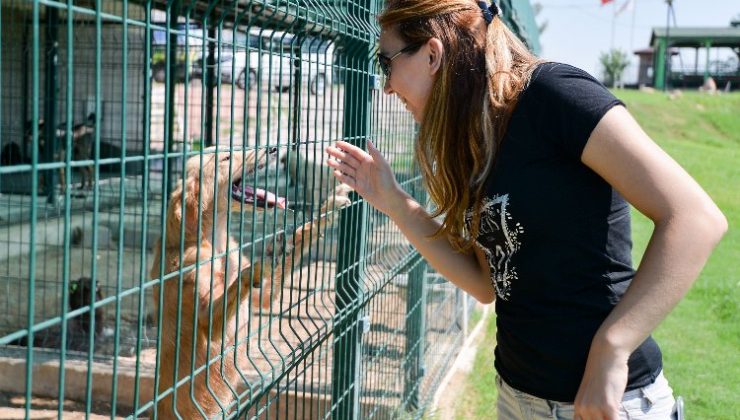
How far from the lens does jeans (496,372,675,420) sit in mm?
2234

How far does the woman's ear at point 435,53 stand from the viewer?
2377mm

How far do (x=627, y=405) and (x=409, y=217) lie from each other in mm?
936

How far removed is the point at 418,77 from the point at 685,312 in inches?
327

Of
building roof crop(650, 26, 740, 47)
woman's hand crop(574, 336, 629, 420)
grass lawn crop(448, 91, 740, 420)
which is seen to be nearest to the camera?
woman's hand crop(574, 336, 629, 420)

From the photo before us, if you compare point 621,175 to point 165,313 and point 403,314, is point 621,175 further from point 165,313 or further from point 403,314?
point 403,314

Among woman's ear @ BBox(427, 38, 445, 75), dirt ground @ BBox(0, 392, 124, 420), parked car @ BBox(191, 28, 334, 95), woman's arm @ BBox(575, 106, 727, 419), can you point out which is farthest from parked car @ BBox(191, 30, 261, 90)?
dirt ground @ BBox(0, 392, 124, 420)

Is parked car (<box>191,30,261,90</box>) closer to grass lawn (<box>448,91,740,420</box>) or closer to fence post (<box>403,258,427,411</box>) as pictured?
fence post (<box>403,258,427,411</box>)

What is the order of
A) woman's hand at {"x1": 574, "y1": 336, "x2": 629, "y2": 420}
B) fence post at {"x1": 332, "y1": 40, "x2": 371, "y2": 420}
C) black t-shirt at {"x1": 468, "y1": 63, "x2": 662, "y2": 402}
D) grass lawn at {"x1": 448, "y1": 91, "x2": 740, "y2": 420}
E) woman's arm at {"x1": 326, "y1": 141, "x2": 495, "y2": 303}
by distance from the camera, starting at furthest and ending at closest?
grass lawn at {"x1": 448, "y1": 91, "x2": 740, "y2": 420}, fence post at {"x1": 332, "y1": 40, "x2": 371, "y2": 420}, woman's arm at {"x1": 326, "y1": 141, "x2": 495, "y2": 303}, black t-shirt at {"x1": 468, "y1": 63, "x2": 662, "y2": 402}, woman's hand at {"x1": 574, "y1": 336, "x2": 629, "y2": 420}

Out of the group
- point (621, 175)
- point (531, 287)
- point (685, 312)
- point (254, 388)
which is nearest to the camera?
point (621, 175)

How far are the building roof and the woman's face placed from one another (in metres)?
68.6

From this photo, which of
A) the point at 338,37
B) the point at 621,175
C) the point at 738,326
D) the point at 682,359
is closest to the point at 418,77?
the point at 621,175

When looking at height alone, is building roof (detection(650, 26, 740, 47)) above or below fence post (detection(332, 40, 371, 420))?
above

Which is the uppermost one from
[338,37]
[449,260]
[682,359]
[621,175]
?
[338,37]

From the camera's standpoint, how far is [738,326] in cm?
912
